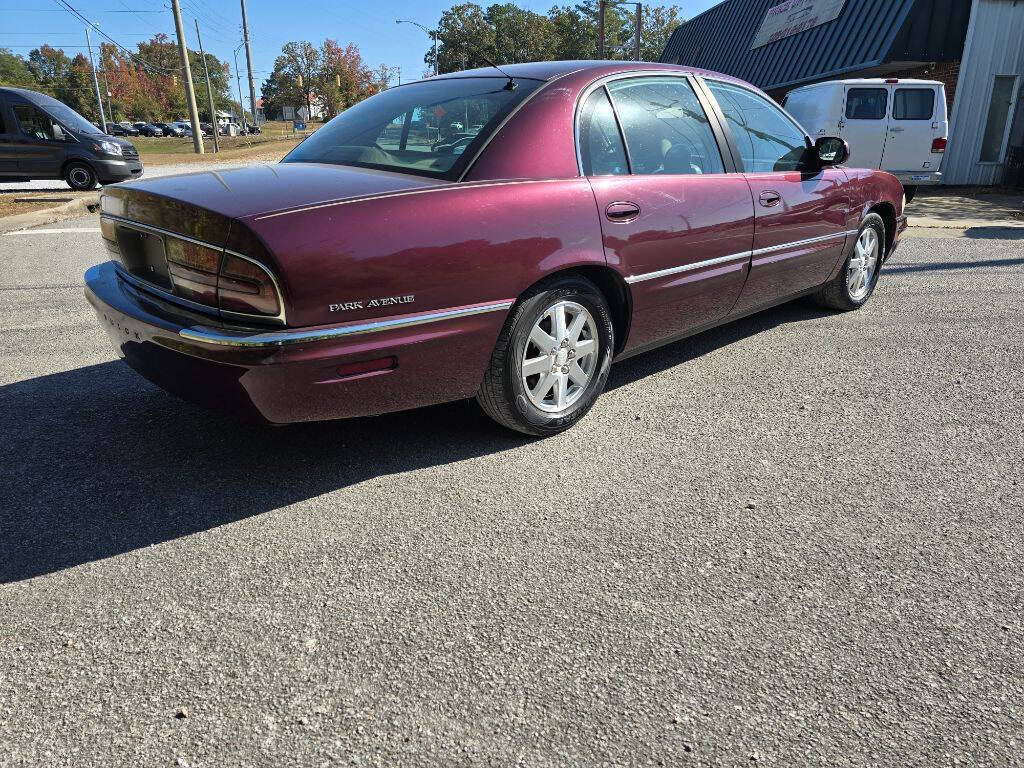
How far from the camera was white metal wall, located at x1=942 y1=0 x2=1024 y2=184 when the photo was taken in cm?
1509

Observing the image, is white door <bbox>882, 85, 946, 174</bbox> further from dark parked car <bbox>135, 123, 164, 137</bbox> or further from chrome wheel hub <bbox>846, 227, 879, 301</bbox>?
dark parked car <bbox>135, 123, 164, 137</bbox>

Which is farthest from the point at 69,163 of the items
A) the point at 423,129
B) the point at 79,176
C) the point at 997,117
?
the point at 997,117

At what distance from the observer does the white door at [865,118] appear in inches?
506

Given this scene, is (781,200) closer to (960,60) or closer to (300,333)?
(300,333)

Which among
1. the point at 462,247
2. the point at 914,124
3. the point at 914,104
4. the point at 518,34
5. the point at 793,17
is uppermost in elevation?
the point at 518,34

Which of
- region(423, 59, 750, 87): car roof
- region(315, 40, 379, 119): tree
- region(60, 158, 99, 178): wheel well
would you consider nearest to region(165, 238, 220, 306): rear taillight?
region(423, 59, 750, 87): car roof

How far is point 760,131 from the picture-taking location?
424cm

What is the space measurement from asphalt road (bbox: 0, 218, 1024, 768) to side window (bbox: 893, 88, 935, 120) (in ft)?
36.2

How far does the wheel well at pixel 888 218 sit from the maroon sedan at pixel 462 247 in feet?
4.63

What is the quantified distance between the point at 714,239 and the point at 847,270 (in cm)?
193

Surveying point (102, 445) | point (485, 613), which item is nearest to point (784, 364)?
point (485, 613)

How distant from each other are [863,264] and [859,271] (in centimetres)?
6

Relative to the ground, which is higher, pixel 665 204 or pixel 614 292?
pixel 665 204

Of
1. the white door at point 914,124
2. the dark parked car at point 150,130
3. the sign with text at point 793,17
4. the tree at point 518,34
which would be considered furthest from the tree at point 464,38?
the white door at point 914,124
